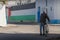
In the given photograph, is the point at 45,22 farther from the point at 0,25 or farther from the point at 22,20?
the point at 22,20

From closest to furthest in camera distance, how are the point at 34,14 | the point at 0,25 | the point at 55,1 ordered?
the point at 0,25
the point at 55,1
the point at 34,14

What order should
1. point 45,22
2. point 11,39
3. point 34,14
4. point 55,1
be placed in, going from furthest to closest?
point 34,14 < point 55,1 < point 45,22 < point 11,39

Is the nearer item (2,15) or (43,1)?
(2,15)

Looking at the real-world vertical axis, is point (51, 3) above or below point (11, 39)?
above

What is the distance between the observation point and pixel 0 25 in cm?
2552

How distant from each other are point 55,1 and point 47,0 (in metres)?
1.07

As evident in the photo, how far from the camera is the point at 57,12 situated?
27672mm

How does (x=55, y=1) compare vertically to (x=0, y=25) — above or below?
above

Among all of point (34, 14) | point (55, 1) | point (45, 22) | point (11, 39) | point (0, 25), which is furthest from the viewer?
point (34, 14)

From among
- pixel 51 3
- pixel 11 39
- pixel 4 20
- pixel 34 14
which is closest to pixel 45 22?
pixel 11 39

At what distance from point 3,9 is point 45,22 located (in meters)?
9.66

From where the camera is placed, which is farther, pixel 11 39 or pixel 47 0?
pixel 47 0

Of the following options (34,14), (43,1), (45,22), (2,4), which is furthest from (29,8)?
(45,22)

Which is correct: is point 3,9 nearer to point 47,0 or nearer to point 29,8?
point 47,0
